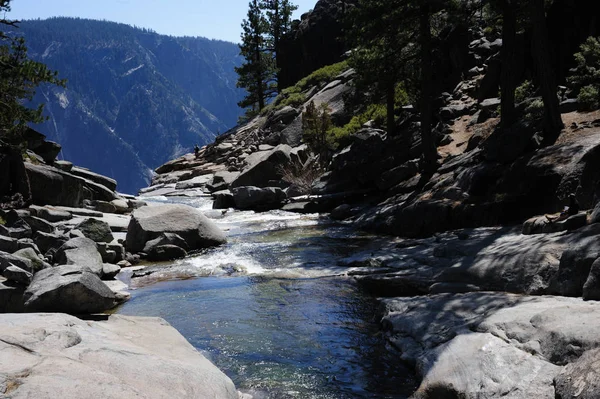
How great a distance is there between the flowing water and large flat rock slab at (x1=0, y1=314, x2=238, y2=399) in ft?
3.82

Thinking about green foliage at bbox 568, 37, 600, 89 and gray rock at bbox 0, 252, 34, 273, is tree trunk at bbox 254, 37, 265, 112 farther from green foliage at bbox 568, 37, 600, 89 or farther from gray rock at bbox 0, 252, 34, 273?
gray rock at bbox 0, 252, 34, 273

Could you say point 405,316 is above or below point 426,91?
below

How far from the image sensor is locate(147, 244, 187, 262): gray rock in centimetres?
1508

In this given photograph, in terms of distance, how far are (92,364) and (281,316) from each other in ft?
16.4

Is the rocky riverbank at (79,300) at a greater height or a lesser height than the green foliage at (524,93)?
lesser

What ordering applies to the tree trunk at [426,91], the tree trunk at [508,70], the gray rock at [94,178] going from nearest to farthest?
the tree trunk at [508,70], the tree trunk at [426,91], the gray rock at [94,178]

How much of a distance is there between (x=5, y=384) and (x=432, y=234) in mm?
12909

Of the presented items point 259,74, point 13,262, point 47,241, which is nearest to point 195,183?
point 259,74

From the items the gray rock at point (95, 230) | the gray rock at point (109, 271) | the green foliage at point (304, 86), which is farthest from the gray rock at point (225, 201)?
the green foliage at point (304, 86)

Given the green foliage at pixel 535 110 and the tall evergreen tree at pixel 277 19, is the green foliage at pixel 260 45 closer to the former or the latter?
the tall evergreen tree at pixel 277 19

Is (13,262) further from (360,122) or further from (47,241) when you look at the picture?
(360,122)

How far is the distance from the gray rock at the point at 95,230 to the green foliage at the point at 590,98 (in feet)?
51.0

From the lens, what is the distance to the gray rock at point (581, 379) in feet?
13.4

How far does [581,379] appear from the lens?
4.28 m
